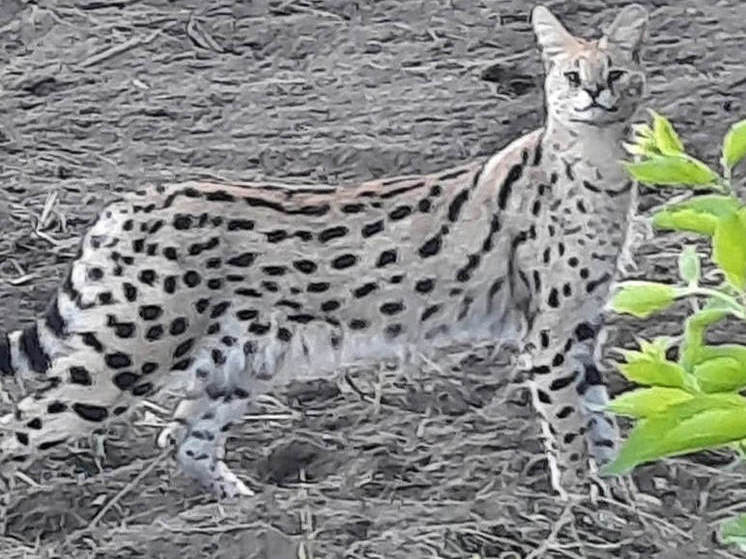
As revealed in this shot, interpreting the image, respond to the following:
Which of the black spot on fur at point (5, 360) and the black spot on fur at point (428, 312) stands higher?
the black spot on fur at point (5, 360)

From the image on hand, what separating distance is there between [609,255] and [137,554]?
1075mm

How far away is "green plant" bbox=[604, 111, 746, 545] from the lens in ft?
3.03

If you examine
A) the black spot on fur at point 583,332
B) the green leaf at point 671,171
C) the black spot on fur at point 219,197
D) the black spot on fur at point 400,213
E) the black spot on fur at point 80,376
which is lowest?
the black spot on fur at point 583,332

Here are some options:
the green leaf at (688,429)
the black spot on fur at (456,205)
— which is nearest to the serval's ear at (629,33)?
the black spot on fur at (456,205)

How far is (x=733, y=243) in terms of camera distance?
3.22ft

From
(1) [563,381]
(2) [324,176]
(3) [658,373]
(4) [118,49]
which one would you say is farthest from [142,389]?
(4) [118,49]

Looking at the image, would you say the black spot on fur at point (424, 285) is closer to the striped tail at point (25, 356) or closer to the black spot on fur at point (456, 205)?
the black spot on fur at point (456, 205)

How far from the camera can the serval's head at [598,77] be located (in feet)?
11.3

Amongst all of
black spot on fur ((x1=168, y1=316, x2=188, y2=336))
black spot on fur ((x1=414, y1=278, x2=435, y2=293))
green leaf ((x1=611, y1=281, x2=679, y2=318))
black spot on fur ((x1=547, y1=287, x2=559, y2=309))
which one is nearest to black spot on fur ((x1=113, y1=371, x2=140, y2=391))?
black spot on fur ((x1=168, y1=316, x2=188, y2=336))

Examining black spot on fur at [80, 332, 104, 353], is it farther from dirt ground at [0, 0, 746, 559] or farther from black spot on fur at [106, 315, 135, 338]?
dirt ground at [0, 0, 746, 559]

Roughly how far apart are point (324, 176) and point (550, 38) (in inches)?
57.5

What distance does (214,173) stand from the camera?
5.00 metres

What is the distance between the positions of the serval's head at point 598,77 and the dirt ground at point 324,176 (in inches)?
27.7

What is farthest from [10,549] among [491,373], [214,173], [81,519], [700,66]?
[700,66]
